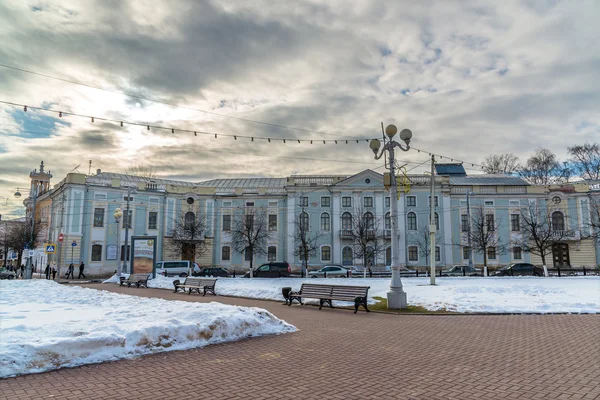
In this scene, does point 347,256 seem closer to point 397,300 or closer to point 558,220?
point 558,220

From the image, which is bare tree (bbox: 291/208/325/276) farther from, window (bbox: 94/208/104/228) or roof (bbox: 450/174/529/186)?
window (bbox: 94/208/104/228)

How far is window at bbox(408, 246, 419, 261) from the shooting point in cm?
4944

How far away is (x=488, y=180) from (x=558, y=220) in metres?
9.15

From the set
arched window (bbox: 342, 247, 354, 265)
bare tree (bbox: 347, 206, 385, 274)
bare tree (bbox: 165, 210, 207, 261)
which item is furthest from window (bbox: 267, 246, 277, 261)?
bare tree (bbox: 347, 206, 385, 274)

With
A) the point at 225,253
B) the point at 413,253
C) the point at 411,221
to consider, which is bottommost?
the point at 225,253

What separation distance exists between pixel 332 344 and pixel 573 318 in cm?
843

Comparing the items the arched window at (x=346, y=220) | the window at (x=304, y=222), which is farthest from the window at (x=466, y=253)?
the window at (x=304, y=222)

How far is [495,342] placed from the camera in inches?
360

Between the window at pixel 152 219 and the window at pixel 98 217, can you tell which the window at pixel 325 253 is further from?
the window at pixel 98 217

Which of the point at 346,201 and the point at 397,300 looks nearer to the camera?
the point at 397,300

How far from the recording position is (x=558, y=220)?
4891 centimetres

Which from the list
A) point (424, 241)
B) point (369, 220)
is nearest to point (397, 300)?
point (369, 220)

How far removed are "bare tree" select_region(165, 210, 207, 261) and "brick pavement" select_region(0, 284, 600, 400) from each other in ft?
125

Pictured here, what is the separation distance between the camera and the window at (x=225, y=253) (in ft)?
168
